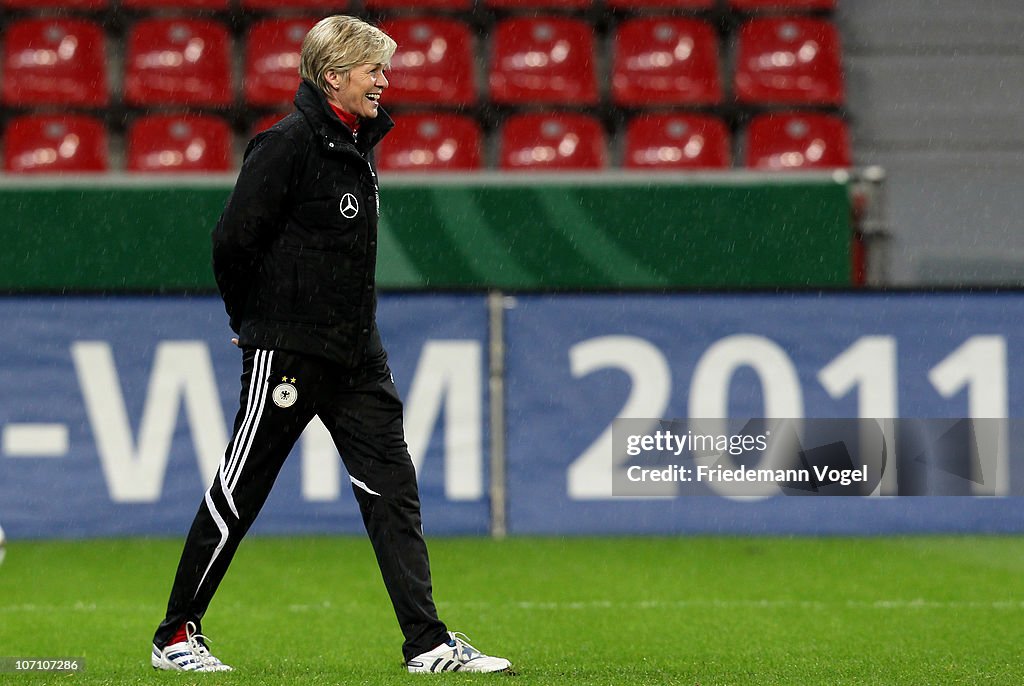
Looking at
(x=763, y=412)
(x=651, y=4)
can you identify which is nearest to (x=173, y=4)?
(x=651, y=4)

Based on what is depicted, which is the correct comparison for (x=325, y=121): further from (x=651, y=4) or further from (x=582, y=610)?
(x=651, y=4)

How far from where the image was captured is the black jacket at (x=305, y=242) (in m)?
3.74

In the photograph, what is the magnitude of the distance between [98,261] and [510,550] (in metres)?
2.63

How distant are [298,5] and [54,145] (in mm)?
2019

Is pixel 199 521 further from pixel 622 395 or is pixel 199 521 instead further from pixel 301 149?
pixel 622 395

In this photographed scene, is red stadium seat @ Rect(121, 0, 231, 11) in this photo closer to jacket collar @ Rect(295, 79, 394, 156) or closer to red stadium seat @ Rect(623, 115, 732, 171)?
red stadium seat @ Rect(623, 115, 732, 171)

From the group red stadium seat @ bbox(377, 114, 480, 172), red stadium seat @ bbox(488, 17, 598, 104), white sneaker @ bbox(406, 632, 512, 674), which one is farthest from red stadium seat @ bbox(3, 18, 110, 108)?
white sneaker @ bbox(406, 632, 512, 674)

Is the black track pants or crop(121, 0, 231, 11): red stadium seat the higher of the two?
crop(121, 0, 231, 11): red stadium seat

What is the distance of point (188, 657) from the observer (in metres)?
3.86

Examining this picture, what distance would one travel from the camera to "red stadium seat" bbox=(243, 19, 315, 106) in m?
9.79

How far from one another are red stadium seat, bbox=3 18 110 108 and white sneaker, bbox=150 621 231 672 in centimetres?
661

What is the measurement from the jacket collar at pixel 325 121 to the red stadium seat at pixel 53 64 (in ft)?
21.2

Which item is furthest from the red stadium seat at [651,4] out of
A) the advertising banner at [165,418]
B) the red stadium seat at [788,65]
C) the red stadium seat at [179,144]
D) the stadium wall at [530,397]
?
the advertising banner at [165,418]

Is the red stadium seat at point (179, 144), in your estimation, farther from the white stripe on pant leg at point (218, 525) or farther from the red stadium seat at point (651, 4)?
the white stripe on pant leg at point (218, 525)
